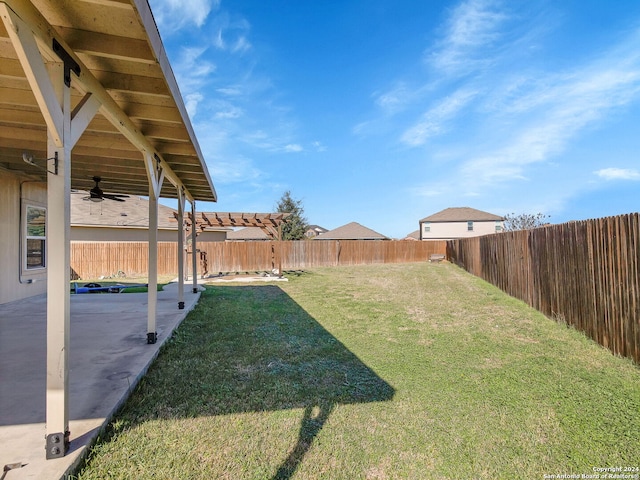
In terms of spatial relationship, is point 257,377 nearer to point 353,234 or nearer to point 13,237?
point 13,237

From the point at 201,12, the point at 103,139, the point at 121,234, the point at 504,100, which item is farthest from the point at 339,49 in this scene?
the point at 121,234

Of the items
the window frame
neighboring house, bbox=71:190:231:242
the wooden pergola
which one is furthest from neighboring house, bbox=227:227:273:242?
the window frame

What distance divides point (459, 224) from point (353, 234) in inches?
452

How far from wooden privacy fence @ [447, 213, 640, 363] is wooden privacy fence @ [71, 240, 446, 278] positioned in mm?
9018

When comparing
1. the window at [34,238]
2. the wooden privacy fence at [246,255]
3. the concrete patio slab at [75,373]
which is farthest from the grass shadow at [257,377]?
the wooden privacy fence at [246,255]

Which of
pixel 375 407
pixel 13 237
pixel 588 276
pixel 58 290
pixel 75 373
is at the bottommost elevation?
pixel 375 407

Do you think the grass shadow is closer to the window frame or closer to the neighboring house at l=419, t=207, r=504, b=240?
the window frame

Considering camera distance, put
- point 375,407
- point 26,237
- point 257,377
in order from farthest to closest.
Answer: point 26,237 → point 257,377 → point 375,407

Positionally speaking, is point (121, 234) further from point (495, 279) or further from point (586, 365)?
point (586, 365)

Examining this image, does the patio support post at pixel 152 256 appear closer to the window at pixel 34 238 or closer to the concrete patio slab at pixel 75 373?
the concrete patio slab at pixel 75 373

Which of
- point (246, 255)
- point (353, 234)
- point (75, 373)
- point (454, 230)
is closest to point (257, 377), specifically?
point (75, 373)

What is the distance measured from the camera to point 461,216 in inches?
1378

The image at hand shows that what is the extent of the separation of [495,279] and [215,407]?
9119mm

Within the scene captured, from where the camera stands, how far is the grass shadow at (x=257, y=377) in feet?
8.32
